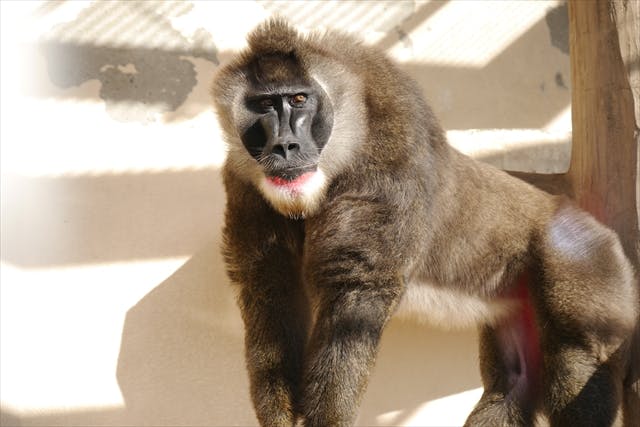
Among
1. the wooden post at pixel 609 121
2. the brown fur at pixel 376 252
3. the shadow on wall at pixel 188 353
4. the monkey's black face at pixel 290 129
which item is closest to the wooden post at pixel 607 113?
the wooden post at pixel 609 121

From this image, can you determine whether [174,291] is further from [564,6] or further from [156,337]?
[564,6]

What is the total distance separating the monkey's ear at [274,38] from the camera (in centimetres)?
320

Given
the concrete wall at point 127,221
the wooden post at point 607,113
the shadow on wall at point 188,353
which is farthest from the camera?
the shadow on wall at point 188,353

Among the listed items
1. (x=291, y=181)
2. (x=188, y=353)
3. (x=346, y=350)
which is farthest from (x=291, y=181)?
(x=188, y=353)

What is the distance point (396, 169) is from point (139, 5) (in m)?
1.68

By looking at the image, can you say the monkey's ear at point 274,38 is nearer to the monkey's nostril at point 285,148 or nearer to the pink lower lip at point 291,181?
the monkey's nostril at point 285,148

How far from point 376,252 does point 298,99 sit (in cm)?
63

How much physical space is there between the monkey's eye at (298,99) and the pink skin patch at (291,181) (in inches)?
10.2

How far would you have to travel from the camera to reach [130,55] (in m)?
4.07

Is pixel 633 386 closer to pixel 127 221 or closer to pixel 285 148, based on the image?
pixel 285 148

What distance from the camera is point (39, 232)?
3.91 metres

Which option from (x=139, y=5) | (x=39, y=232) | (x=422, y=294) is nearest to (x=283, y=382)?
(x=422, y=294)

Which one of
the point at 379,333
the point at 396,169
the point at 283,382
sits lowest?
the point at 283,382

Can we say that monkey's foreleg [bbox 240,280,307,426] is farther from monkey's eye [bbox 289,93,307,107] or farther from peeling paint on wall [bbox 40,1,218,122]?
peeling paint on wall [bbox 40,1,218,122]
